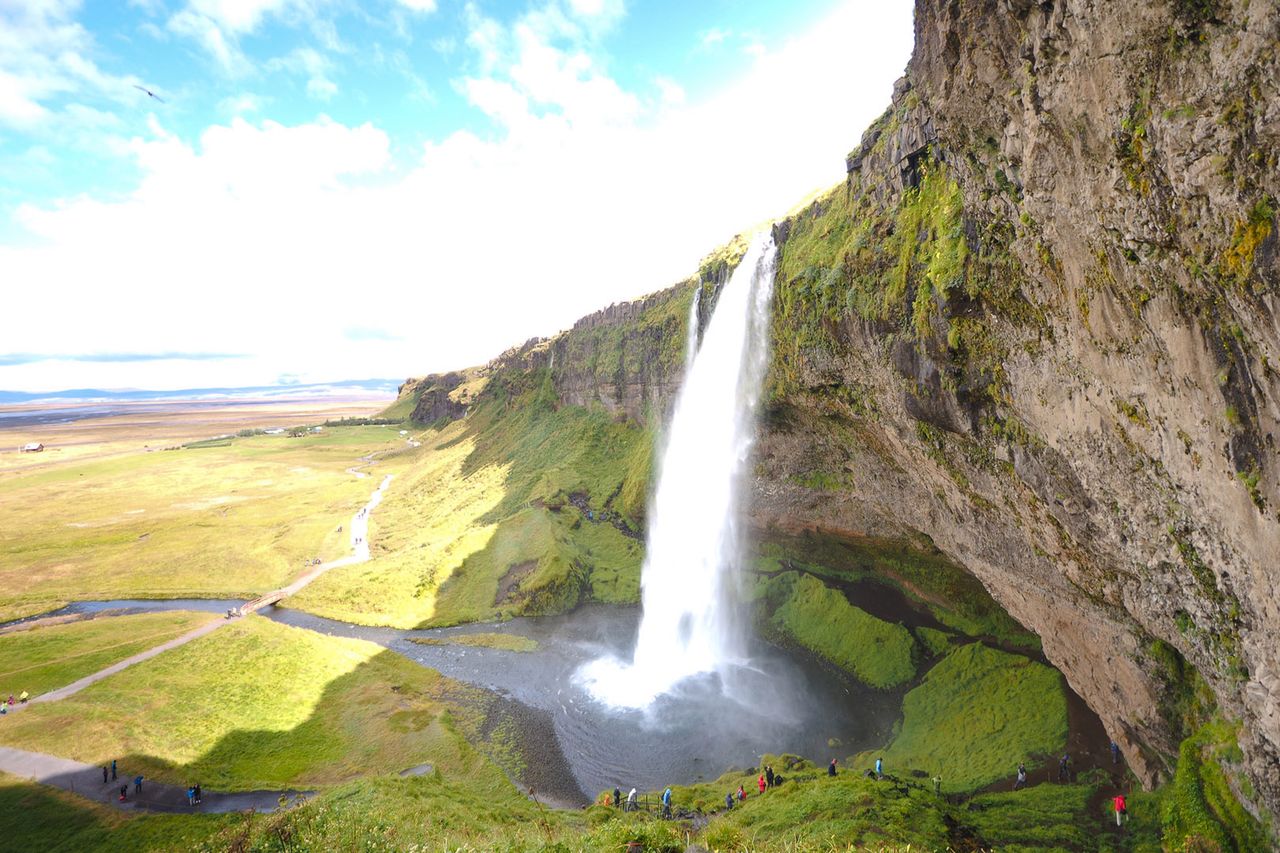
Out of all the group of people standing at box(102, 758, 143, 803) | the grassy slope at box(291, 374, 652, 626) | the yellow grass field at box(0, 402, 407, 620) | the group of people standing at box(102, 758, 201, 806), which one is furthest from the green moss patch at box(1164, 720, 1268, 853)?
the yellow grass field at box(0, 402, 407, 620)

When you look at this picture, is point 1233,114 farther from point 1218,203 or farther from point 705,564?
point 705,564

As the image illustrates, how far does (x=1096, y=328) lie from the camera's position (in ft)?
41.8

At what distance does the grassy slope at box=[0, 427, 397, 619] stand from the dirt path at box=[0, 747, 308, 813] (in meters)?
29.8

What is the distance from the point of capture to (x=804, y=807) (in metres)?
18.9

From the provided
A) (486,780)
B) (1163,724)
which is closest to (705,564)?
Result: (486,780)

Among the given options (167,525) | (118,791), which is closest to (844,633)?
(118,791)

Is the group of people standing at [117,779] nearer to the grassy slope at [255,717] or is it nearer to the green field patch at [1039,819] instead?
the grassy slope at [255,717]

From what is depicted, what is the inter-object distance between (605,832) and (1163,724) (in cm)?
1933

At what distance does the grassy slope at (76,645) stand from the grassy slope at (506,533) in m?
10.1

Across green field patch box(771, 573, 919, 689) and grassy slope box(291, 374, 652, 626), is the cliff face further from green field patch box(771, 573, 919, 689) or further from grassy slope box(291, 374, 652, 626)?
grassy slope box(291, 374, 652, 626)

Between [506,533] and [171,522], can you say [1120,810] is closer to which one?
[506,533]

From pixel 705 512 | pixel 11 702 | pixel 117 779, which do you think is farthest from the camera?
pixel 705 512

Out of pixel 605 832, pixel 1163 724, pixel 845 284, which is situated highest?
pixel 845 284

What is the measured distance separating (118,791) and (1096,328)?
42.2 m
